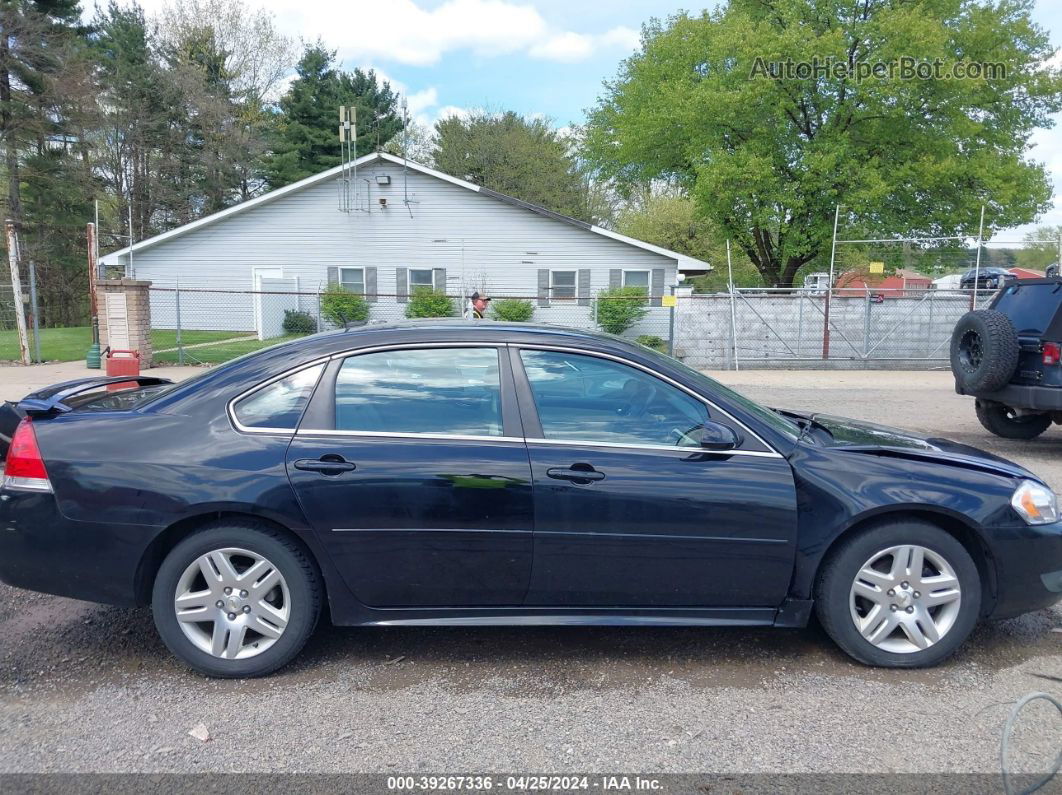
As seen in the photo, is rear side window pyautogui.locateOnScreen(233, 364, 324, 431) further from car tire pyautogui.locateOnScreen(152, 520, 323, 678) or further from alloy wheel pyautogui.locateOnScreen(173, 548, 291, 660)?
alloy wheel pyautogui.locateOnScreen(173, 548, 291, 660)

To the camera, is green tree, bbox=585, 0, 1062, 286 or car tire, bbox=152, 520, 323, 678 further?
green tree, bbox=585, 0, 1062, 286

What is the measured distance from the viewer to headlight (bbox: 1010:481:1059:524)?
3.63 meters

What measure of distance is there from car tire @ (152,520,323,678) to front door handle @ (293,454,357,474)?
1.06ft

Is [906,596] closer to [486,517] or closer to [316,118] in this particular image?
[486,517]

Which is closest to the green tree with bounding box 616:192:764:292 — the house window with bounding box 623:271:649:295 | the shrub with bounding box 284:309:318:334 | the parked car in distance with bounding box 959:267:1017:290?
the parked car in distance with bounding box 959:267:1017:290

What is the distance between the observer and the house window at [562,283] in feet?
83.6

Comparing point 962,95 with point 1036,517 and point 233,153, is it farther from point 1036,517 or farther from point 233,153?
point 233,153

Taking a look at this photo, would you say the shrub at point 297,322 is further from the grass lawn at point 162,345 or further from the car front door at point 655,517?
the car front door at point 655,517

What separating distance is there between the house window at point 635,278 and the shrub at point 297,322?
31.5 feet

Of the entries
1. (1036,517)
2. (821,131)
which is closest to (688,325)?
(821,131)

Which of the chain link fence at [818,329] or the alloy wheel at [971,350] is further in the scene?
the chain link fence at [818,329]

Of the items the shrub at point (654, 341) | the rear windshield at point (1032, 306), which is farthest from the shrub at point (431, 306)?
the rear windshield at point (1032, 306)

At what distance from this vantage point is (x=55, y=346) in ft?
70.0

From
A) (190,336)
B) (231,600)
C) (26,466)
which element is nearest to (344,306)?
(190,336)
